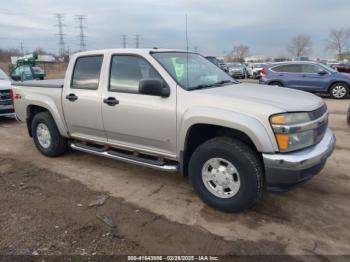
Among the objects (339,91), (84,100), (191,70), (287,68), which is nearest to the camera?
(191,70)

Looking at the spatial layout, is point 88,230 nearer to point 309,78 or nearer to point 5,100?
point 5,100

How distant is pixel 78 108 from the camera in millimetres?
5113

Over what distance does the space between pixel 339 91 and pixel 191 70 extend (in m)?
11.7

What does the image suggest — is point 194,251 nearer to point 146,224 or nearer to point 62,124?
point 146,224

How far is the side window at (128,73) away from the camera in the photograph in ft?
14.4

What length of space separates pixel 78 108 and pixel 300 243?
3.51 meters

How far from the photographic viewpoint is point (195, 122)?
381 centimetres

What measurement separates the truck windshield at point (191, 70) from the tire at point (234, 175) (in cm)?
83

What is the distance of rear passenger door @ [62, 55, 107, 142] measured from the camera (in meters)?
4.89

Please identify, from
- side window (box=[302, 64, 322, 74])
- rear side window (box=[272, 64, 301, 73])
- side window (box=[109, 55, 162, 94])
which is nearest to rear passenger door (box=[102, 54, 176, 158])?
side window (box=[109, 55, 162, 94])

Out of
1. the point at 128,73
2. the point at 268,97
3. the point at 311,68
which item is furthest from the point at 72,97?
the point at 311,68

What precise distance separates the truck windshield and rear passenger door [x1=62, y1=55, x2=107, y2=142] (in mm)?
1071

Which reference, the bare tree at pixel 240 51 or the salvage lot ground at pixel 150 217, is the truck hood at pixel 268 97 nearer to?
the salvage lot ground at pixel 150 217

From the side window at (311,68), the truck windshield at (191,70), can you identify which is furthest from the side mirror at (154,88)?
the side window at (311,68)
